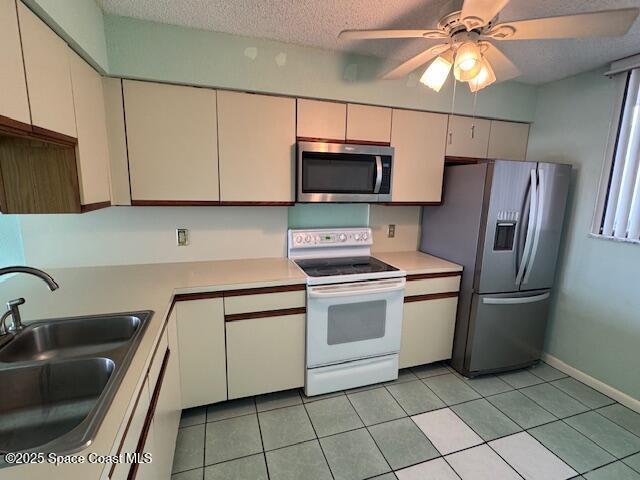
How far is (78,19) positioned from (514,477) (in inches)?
121

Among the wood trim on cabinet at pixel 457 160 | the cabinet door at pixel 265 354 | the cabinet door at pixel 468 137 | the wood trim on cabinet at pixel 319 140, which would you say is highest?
the cabinet door at pixel 468 137

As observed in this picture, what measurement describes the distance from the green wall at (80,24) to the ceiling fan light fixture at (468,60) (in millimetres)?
1633

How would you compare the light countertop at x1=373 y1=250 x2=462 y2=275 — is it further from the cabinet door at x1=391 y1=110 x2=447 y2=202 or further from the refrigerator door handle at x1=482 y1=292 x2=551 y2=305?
the cabinet door at x1=391 y1=110 x2=447 y2=202

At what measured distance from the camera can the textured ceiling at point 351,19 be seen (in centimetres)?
155

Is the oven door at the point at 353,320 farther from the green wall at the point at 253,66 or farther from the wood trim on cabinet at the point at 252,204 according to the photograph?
the green wall at the point at 253,66

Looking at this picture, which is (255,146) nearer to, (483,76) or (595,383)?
(483,76)

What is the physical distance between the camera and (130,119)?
184 cm

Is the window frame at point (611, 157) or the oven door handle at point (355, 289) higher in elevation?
the window frame at point (611, 157)

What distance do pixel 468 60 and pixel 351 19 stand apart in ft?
2.33

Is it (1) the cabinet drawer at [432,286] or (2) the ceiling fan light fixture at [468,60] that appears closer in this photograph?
(2) the ceiling fan light fixture at [468,60]

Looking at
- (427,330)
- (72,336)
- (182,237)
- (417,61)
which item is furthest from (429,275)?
(72,336)

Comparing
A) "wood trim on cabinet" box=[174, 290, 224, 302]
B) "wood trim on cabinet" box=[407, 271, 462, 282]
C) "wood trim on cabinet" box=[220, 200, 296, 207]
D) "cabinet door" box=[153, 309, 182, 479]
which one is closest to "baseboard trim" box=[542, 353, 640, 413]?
"wood trim on cabinet" box=[407, 271, 462, 282]

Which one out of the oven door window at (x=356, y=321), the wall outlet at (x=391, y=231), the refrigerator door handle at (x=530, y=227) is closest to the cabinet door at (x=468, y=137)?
the refrigerator door handle at (x=530, y=227)

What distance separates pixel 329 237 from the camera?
8.39 ft
